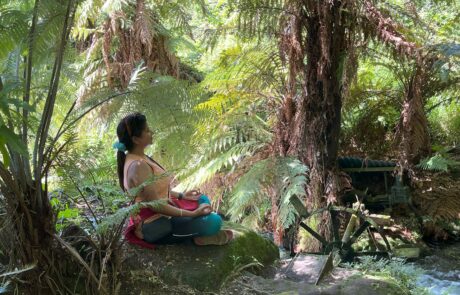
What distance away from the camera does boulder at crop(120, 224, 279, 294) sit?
261 cm

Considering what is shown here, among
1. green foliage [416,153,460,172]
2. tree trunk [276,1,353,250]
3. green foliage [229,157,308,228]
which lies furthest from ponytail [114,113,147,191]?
green foliage [416,153,460,172]

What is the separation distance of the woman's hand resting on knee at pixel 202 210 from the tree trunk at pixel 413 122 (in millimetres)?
2738

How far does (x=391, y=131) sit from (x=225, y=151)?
239cm

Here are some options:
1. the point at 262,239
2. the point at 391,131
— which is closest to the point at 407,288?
the point at 262,239

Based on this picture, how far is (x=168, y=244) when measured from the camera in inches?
113

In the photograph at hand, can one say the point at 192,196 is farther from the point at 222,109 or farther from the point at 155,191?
the point at 222,109

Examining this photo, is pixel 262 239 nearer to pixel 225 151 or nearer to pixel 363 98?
pixel 225 151

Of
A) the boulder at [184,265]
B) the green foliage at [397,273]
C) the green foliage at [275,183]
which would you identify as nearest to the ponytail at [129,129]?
the boulder at [184,265]

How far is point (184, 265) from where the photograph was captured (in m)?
2.72

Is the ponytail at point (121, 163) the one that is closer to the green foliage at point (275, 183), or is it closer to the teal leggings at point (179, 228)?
the teal leggings at point (179, 228)

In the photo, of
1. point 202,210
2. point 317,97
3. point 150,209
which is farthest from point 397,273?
point 317,97

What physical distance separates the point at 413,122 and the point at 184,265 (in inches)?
117

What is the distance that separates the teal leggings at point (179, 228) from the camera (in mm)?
2732

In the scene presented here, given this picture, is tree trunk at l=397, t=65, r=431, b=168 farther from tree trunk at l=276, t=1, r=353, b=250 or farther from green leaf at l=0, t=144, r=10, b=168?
green leaf at l=0, t=144, r=10, b=168
